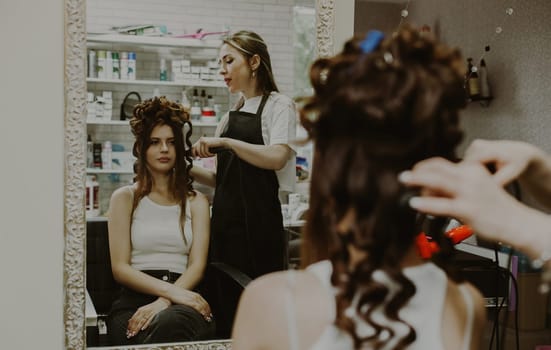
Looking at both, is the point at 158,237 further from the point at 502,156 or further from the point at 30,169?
the point at 502,156

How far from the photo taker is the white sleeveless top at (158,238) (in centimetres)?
212

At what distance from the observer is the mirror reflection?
203cm

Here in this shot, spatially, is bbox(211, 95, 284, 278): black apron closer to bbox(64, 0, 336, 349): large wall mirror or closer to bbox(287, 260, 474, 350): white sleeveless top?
bbox(64, 0, 336, 349): large wall mirror

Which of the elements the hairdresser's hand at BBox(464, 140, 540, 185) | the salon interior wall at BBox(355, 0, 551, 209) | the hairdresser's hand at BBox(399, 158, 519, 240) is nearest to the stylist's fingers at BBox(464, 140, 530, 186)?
the hairdresser's hand at BBox(464, 140, 540, 185)

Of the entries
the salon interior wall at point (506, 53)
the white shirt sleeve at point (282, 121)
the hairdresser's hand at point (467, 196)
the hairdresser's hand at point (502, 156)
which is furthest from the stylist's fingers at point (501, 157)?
the salon interior wall at point (506, 53)

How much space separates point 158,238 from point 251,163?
398 mm

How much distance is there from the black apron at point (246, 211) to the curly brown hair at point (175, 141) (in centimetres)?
11

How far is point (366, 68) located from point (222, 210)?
132 centimetres

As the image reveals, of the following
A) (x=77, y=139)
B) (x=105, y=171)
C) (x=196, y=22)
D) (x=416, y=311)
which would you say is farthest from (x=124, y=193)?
(x=416, y=311)

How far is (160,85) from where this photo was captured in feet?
6.77

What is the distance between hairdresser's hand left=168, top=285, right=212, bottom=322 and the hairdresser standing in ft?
0.47

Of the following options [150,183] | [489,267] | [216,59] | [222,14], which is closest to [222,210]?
[150,183]

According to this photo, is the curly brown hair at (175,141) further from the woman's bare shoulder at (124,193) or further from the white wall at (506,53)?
the white wall at (506,53)

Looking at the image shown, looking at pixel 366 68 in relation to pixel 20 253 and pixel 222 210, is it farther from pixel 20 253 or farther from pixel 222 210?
pixel 20 253
